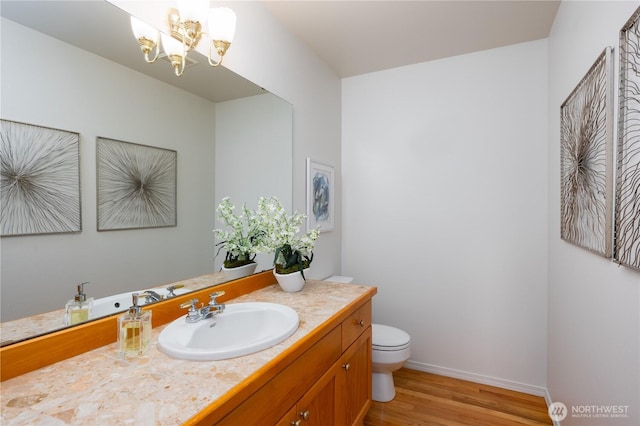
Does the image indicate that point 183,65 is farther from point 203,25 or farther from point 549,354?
point 549,354

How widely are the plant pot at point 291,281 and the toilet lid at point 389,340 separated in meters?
0.76

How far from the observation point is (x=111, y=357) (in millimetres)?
931

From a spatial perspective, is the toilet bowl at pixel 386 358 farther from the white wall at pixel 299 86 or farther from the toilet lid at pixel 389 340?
the white wall at pixel 299 86

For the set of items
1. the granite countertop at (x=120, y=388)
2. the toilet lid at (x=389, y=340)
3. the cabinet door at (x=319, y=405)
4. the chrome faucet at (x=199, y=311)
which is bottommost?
the toilet lid at (x=389, y=340)

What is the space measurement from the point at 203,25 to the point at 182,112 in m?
0.39

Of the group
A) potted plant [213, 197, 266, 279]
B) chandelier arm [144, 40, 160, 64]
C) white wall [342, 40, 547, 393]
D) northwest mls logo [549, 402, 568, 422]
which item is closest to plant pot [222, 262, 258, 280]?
potted plant [213, 197, 266, 279]

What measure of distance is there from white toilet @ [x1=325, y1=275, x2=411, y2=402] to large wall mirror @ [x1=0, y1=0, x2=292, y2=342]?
120 centimetres

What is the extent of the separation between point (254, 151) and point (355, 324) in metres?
1.10

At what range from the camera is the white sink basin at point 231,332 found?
922 mm

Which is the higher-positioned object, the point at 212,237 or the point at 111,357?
the point at 212,237

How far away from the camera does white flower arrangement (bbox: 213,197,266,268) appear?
1620 millimetres

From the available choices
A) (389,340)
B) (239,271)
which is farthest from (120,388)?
(389,340)

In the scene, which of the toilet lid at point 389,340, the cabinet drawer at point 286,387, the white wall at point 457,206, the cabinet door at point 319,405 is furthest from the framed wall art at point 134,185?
the white wall at point 457,206

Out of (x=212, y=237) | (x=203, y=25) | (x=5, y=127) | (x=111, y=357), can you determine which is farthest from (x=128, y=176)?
(x=203, y=25)
